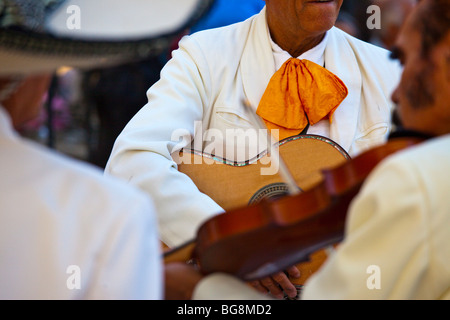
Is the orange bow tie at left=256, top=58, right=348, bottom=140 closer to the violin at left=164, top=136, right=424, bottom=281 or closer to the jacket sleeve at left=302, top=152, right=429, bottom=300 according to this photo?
the violin at left=164, top=136, right=424, bottom=281

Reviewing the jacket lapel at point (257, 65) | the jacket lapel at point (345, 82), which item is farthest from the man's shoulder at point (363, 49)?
the jacket lapel at point (257, 65)

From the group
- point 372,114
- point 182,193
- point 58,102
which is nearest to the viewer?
point 182,193

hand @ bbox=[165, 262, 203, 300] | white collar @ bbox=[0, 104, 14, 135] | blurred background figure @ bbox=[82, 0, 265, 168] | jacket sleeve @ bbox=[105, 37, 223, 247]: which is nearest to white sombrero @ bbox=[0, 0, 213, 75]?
white collar @ bbox=[0, 104, 14, 135]

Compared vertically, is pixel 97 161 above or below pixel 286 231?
below

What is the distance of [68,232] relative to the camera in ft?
3.20

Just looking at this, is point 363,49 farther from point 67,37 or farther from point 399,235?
point 67,37

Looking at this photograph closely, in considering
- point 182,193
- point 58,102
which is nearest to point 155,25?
point 182,193

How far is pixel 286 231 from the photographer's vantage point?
1294mm

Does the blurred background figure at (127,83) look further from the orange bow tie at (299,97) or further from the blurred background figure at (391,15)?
the orange bow tie at (299,97)

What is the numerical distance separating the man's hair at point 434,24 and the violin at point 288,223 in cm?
20

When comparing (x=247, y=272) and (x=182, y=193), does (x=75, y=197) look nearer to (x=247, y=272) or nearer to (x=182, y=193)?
(x=247, y=272)

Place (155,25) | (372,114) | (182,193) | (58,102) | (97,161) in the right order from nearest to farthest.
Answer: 1. (155,25)
2. (182,193)
3. (372,114)
4. (97,161)
5. (58,102)

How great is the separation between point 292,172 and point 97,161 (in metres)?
1.75

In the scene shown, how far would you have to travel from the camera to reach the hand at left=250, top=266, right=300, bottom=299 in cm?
206
